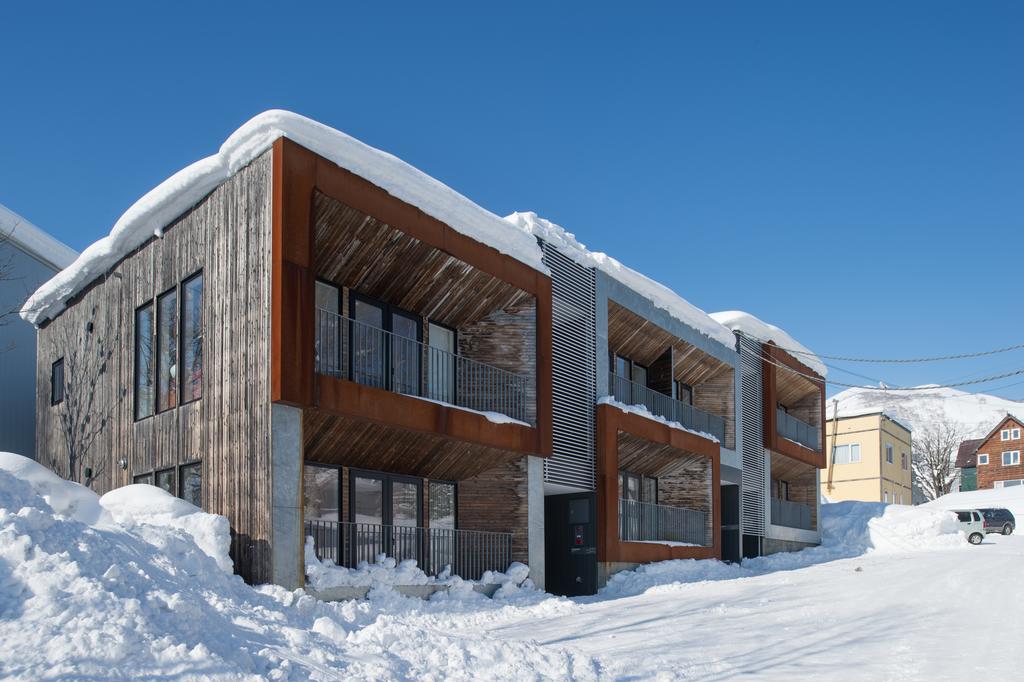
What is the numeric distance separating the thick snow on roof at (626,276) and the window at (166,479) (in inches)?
343

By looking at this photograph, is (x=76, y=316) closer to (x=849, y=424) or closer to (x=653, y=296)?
(x=653, y=296)

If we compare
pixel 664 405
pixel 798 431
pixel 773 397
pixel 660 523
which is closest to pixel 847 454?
pixel 798 431

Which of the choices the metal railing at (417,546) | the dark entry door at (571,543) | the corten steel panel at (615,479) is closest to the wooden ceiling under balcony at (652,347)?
the corten steel panel at (615,479)

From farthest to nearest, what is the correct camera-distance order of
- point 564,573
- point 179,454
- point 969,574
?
1. point 564,573
2. point 969,574
3. point 179,454

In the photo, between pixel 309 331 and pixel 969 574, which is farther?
pixel 969 574

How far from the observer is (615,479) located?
22.4m

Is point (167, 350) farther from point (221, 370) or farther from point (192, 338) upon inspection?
point (221, 370)

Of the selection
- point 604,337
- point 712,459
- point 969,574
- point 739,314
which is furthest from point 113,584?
point 739,314

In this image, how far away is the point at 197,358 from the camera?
16422 millimetres

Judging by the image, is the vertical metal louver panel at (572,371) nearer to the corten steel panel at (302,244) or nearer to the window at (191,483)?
the corten steel panel at (302,244)

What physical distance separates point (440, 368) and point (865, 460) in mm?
46088

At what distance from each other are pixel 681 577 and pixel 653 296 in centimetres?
743

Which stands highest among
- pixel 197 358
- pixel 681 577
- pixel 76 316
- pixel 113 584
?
pixel 76 316

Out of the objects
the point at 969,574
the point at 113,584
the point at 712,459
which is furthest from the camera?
the point at 712,459
